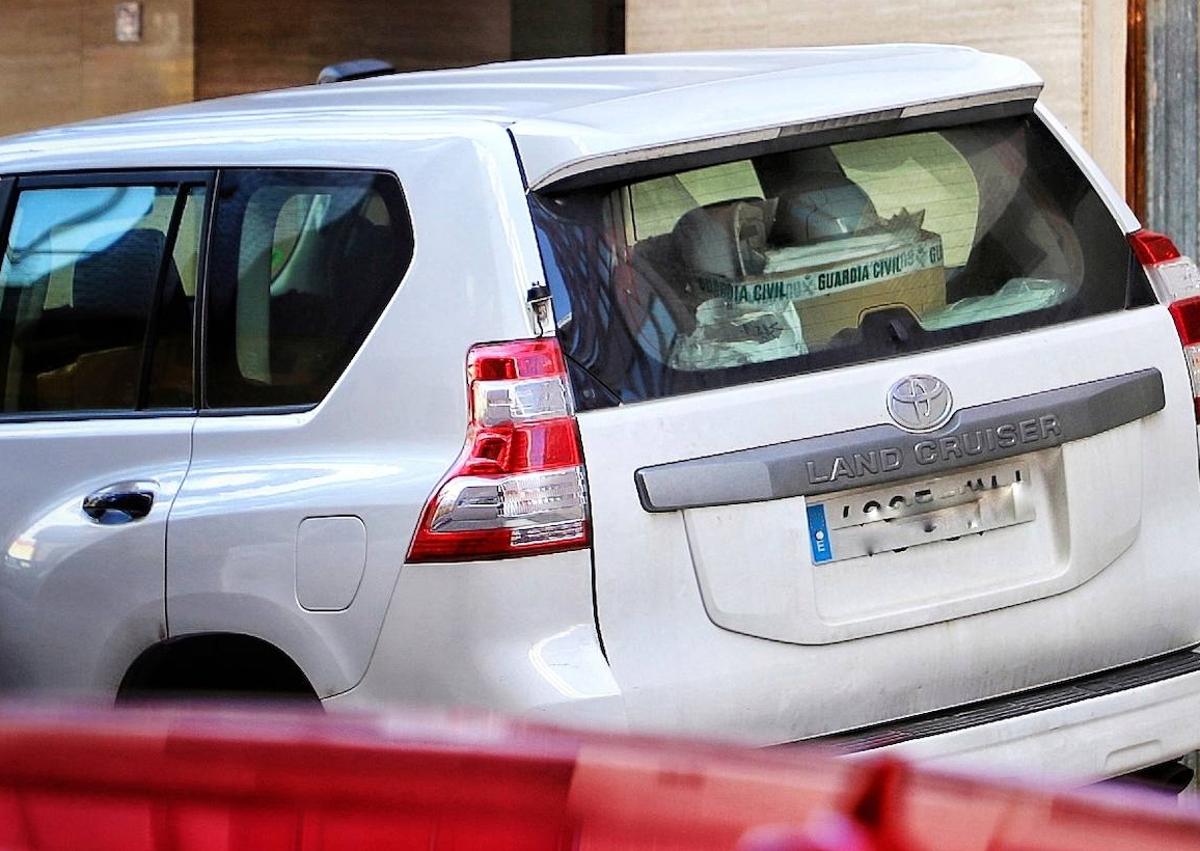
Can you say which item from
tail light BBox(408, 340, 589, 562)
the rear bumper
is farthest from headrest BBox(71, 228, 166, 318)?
the rear bumper

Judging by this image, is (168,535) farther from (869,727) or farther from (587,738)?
(587,738)

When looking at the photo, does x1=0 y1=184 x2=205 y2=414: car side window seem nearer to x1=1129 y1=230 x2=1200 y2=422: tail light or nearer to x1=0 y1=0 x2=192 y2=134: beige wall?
x1=1129 y1=230 x2=1200 y2=422: tail light

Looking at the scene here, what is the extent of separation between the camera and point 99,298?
13.9 ft

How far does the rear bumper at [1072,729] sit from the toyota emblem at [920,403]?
51cm

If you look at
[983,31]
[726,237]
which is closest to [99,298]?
[726,237]

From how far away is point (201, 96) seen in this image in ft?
46.5

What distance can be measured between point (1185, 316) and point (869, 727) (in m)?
1.06

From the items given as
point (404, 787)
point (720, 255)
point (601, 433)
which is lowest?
point (404, 787)

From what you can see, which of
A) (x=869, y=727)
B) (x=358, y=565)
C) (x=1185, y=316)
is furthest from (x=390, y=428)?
(x=1185, y=316)

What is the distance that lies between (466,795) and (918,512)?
6.54 ft

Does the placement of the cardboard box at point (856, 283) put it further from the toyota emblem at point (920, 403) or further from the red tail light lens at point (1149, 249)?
the red tail light lens at point (1149, 249)

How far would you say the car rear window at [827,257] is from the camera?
3.54 metres

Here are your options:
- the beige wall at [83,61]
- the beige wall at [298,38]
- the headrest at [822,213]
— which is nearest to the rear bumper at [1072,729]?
the headrest at [822,213]

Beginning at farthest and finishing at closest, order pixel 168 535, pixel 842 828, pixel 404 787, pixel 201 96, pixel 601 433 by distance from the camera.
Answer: pixel 201 96
pixel 168 535
pixel 601 433
pixel 404 787
pixel 842 828
